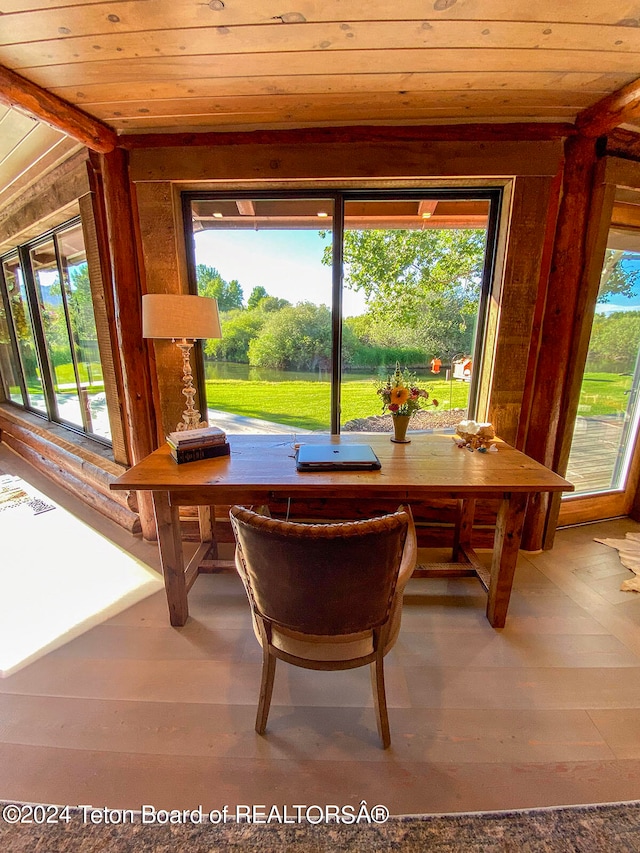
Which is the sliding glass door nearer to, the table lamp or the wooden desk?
the wooden desk

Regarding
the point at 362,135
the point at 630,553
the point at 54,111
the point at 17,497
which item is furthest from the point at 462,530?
the point at 17,497

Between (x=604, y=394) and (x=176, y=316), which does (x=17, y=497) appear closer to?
(x=176, y=316)

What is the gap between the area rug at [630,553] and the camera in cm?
208

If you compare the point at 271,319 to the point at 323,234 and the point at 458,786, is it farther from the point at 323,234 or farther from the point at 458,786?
the point at 458,786

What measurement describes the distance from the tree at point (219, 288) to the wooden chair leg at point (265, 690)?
81.6 inches

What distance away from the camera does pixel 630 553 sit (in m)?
2.38

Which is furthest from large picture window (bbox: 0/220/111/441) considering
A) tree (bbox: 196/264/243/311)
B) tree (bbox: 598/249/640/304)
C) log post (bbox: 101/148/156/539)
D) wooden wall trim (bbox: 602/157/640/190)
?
tree (bbox: 598/249/640/304)

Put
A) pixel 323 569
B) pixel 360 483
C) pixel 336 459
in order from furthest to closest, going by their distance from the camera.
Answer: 1. pixel 336 459
2. pixel 360 483
3. pixel 323 569

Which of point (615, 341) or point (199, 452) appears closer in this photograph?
point (199, 452)

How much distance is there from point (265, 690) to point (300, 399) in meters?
1.72

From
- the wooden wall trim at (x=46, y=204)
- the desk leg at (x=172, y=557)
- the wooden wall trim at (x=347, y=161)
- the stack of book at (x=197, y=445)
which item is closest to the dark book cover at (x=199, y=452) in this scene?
the stack of book at (x=197, y=445)

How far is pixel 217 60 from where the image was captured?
1.46 meters

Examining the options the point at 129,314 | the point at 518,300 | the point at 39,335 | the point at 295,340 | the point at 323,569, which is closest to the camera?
the point at 323,569

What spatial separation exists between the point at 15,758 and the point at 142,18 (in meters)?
A: 2.65
